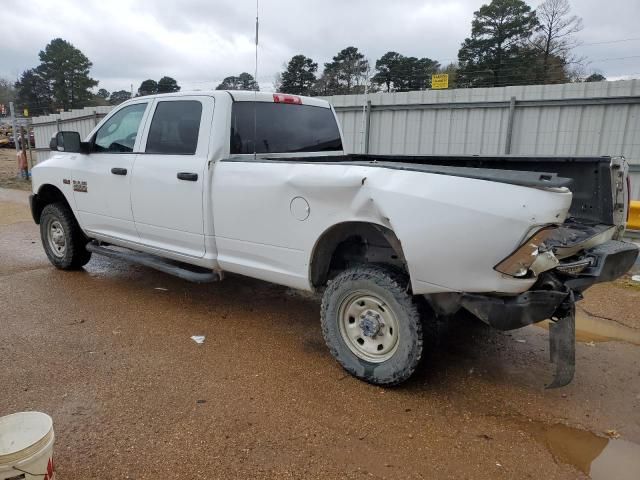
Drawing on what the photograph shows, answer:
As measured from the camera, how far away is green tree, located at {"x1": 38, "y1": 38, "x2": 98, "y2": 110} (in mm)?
53812

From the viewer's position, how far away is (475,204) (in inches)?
104

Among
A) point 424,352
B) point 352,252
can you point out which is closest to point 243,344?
point 352,252

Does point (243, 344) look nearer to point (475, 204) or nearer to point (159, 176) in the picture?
point (159, 176)

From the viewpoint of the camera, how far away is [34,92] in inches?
2229

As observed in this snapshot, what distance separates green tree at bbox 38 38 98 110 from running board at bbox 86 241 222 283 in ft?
181

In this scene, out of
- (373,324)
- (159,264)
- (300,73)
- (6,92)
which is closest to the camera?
(373,324)

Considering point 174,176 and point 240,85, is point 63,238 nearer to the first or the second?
point 174,176

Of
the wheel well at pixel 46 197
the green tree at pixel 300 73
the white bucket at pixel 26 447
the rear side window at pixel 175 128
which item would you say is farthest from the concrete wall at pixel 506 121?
the green tree at pixel 300 73

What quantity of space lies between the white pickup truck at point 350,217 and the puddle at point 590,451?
33 centimetres

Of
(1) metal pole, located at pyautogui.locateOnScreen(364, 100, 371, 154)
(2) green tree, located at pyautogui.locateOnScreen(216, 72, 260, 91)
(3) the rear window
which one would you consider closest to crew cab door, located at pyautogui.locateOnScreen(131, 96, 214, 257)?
(3) the rear window

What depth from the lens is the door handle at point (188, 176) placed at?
4074mm

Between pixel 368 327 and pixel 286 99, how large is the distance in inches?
96.9

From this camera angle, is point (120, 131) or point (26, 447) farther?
point (120, 131)

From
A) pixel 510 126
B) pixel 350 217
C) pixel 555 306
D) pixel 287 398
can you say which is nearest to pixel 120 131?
pixel 350 217
